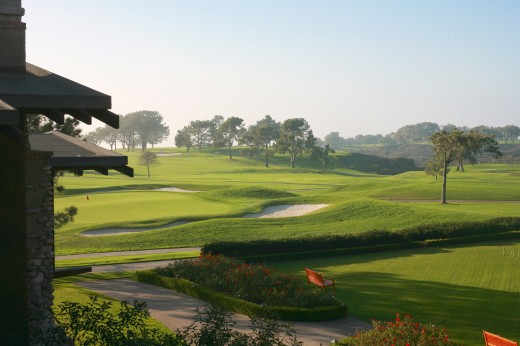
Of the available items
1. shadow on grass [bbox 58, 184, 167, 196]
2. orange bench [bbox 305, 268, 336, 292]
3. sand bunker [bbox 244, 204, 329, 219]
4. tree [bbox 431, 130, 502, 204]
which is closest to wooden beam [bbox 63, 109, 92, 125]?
orange bench [bbox 305, 268, 336, 292]

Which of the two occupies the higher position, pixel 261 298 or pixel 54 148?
Result: pixel 54 148

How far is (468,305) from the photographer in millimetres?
21094

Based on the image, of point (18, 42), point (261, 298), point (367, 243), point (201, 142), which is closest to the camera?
point (18, 42)

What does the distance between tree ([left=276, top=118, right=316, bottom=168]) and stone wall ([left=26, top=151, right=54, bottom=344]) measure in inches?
4894

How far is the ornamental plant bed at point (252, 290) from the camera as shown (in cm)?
1920

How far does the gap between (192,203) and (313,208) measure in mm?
10193

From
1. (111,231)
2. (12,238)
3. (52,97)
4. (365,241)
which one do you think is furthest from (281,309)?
(111,231)

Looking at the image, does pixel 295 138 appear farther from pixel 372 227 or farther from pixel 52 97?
pixel 52 97

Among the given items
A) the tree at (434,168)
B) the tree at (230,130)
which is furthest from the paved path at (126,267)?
the tree at (230,130)

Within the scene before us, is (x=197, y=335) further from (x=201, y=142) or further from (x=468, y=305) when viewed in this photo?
(x=201, y=142)

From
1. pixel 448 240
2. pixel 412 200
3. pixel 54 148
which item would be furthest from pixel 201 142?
pixel 54 148

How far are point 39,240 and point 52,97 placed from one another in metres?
2.83

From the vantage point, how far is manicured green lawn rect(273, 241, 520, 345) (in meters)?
19.5

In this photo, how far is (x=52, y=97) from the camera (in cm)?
1212
